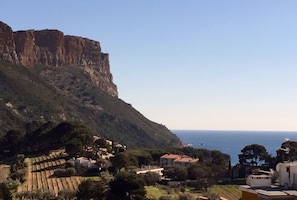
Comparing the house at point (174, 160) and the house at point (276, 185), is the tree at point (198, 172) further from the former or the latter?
the house at point (276, 185)

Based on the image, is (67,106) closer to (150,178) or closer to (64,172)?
(64,172)

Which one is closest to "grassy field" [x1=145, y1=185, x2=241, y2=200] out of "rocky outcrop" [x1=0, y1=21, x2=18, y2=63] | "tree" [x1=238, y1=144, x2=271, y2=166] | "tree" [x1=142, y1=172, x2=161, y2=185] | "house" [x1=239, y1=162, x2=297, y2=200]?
"tree" [x1=142, y1=172, x2=161, y2=185]

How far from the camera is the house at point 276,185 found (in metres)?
15.3

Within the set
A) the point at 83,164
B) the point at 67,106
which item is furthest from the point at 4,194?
the point at 67,106

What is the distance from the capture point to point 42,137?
7788cm

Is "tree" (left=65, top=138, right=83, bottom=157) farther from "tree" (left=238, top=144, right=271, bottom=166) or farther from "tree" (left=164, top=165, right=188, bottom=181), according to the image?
"tree" (left=238, top=144, right=271, bottom=166)

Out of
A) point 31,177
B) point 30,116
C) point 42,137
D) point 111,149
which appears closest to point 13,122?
point 30,116

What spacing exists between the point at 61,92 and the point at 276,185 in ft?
448

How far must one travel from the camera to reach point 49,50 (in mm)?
176000

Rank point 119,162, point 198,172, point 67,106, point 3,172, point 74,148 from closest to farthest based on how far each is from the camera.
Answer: point 119,162 < point 198,172 < point 3,172 < point 74,148 < point 67,106

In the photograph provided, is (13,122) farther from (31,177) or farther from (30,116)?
(31,177)

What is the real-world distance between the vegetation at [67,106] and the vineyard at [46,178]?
40149mm

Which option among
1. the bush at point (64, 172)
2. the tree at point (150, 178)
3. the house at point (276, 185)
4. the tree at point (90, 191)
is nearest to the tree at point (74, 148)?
the bush at point (64, 172)

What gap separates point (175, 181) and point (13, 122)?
223 feet
